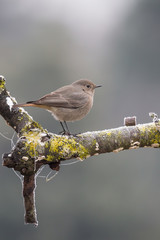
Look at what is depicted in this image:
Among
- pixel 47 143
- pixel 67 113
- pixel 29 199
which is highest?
pixel 47 143

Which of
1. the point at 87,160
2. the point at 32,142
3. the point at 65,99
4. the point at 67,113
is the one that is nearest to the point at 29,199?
the point at 32,142

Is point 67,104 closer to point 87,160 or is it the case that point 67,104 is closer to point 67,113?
point 67,113

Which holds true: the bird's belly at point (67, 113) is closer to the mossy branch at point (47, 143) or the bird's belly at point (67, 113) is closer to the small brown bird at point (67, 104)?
the small brown bird at point (67, 104)

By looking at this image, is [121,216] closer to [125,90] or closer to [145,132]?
[125,90]

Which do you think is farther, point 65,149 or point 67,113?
point 67,113

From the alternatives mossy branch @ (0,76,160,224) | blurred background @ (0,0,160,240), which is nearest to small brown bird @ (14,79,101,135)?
mossy branch @ (0,76,160,224)

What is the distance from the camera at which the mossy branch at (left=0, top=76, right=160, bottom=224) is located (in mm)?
5000

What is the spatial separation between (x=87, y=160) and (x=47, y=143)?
44236 millimetres

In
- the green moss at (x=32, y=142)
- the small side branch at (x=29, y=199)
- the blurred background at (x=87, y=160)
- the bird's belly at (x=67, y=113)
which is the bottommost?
the blurred background at (x=87, y=160)

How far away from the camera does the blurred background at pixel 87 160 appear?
45688mm

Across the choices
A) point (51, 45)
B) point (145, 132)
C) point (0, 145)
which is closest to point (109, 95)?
point (51, 45)

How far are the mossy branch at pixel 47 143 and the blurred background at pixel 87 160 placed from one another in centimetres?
3014

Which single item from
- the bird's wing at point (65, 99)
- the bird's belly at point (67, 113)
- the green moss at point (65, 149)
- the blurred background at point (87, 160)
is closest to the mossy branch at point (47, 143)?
the green moss at point (65, 149)

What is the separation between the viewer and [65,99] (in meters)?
6.94
